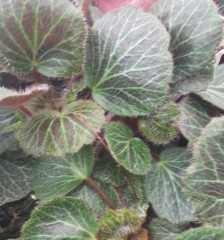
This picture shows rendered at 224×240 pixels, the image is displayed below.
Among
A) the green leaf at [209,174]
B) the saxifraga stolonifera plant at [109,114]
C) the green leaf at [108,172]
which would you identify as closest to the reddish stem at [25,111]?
the saxifraga stolonifera plant at [109,114]

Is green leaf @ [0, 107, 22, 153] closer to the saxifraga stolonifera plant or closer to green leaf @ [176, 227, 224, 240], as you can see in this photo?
the saxifraga stolonifera plant

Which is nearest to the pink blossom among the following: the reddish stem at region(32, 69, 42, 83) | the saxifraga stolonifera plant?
the saxifraga stolonifera plant

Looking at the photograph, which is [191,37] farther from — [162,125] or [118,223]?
[118,223]

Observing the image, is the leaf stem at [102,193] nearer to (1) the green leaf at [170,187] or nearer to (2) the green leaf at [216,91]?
(1) the green leaf at [170,187]

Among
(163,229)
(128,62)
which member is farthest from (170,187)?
(128,62)

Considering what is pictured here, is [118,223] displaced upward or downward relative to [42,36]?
downward
